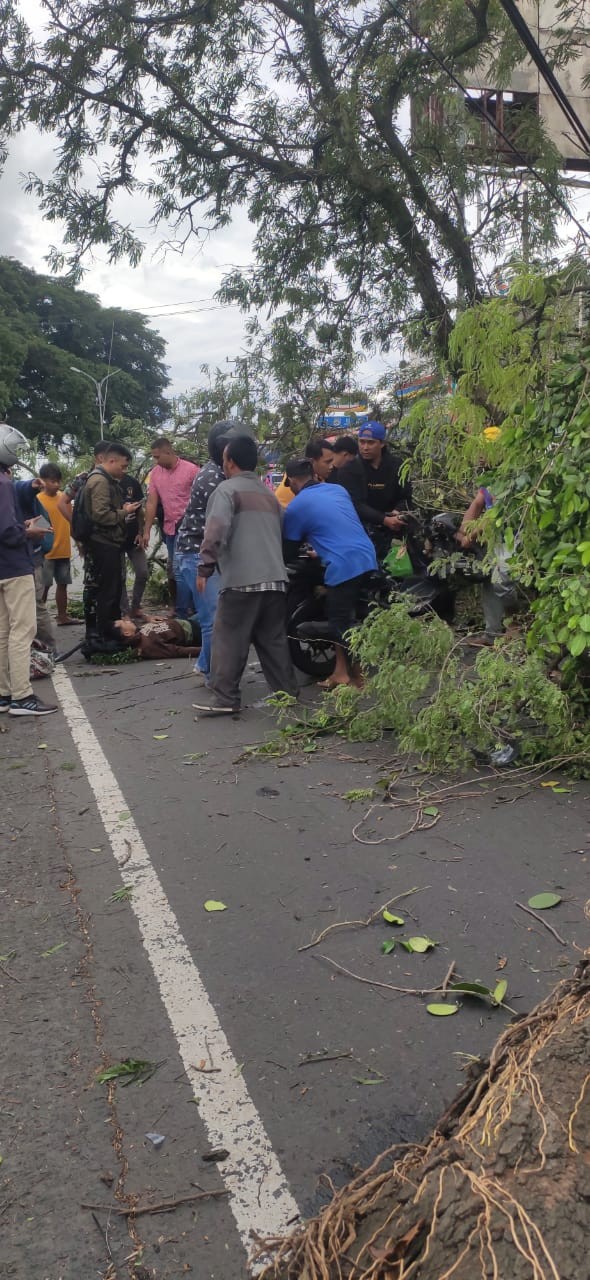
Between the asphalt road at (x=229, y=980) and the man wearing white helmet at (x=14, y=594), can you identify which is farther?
the man wearing white helmet at (x=14, y=594)

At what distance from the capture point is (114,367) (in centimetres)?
5841

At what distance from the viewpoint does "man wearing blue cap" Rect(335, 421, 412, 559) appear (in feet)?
31.2

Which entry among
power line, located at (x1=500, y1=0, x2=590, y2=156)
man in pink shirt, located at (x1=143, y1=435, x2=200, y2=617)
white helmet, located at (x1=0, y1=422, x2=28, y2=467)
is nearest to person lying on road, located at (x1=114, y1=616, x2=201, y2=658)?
man in pink shirt, located at (x1=143, y1=435, x2=200, y2=617)

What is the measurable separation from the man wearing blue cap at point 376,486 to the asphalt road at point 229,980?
363cm

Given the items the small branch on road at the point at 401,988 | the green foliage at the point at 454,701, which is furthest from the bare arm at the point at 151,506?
the small branch on road at the point at 401,988

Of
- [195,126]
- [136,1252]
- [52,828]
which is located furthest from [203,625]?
[195,126]

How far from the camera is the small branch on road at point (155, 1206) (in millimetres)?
2568

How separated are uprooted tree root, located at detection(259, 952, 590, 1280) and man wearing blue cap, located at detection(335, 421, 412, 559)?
755 centimetres

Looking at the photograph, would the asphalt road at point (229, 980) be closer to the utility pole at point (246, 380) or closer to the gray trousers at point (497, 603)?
the gray trousers at point (497, 603)

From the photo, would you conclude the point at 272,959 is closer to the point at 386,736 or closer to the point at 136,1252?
the point at 136,1252

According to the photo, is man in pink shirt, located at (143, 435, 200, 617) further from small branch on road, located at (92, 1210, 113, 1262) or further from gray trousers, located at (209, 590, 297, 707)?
small branch on road, located at (92, 1210, 113, 1262)

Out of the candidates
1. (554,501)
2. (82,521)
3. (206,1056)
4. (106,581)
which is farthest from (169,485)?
(206,1056)

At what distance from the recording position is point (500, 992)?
3438 millimetres

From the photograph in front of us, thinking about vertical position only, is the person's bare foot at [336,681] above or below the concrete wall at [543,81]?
below
